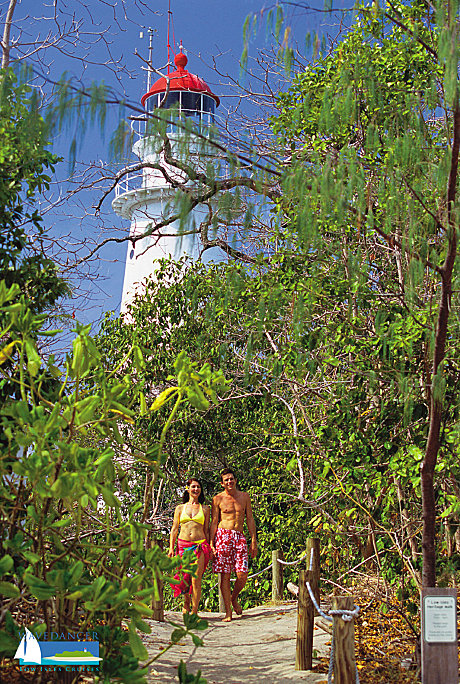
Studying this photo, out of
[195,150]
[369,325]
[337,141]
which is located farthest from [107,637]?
[337,141]

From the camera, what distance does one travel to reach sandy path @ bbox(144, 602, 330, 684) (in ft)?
15.1

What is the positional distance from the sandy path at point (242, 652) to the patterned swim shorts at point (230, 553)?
529 mm

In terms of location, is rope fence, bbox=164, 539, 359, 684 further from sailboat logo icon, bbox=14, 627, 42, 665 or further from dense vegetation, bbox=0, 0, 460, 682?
sailboat logo icon, bbox=14, 627, 42, 665

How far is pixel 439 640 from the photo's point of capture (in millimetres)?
3652

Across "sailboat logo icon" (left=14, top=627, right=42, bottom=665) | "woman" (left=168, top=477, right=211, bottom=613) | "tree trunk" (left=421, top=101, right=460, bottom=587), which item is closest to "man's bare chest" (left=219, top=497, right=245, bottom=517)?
"woman" (left=168, top=477, right=211, bottom=613)

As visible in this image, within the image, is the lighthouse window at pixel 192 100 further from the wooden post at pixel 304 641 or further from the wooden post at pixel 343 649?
the wooden post at pixel 343 649

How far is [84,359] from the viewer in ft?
10.6

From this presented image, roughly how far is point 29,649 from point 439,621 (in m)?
2.07

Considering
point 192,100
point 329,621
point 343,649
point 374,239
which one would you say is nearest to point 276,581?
point 329,621

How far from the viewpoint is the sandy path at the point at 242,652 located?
461 centimetres

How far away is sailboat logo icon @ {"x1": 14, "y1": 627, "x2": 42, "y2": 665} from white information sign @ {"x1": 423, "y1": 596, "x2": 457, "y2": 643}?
1.95m

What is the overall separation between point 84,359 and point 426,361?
2.24 m

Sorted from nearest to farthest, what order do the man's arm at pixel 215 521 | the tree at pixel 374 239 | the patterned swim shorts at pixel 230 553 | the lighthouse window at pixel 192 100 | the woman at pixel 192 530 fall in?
the tree at pixel 374 239
the woman at pixel 192 530
the patterned swim shorts at pixel 230 553
the man's arm at pixel 215 521
the lighthouse window at pixel 192 100

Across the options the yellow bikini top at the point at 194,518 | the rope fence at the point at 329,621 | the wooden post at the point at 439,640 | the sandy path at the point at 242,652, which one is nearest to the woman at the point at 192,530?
the yellow bikini top at the point at 194,518
